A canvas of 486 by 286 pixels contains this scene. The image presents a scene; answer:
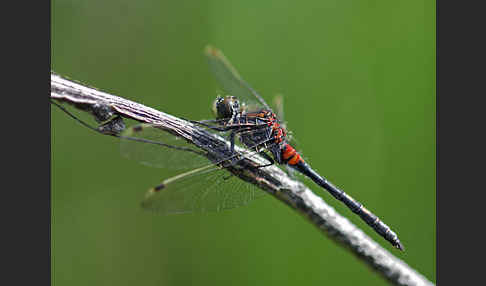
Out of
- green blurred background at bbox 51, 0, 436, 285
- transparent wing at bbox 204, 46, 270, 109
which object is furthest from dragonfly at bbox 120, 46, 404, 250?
green blurred background at bbox 51, 0, 436, 285

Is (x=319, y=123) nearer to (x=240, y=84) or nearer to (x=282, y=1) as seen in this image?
(x=240, y=84)

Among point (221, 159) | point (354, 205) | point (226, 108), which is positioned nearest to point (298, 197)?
point (221, 159)

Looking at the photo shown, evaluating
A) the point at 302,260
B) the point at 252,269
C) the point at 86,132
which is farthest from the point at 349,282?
→ the point at 86,132

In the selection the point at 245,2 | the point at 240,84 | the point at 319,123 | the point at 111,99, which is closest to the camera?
the point at 111,99

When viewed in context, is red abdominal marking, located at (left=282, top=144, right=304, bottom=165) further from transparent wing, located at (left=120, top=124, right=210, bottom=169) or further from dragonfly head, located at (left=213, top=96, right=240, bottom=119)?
transparent wing, located at (left=120, top=124, right=210, bottom=169)

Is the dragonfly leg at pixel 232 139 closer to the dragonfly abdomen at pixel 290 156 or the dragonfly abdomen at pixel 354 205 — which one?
the dragonfly abdomen at pixel 290 156

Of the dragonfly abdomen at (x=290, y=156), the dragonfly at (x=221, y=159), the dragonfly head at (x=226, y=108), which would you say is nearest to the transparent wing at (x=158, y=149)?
the dragonfly at (x=221, y=159)

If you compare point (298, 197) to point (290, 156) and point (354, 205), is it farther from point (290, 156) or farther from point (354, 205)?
point (354, 205)
